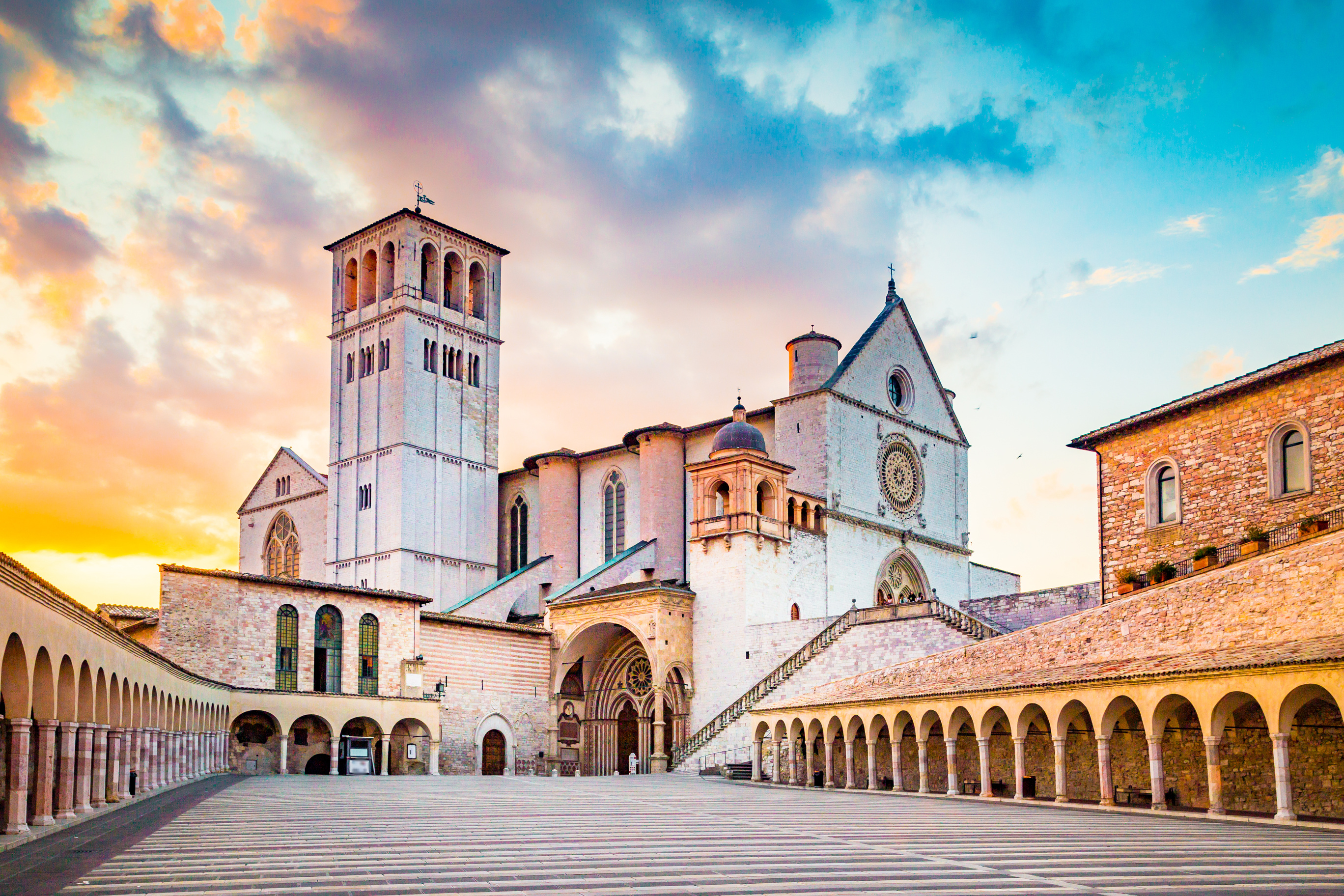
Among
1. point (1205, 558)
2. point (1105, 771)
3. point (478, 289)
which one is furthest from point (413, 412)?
point (1105, 771)

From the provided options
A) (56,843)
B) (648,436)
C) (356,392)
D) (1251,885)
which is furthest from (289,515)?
(1251,885)

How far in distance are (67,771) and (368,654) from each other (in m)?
27.5

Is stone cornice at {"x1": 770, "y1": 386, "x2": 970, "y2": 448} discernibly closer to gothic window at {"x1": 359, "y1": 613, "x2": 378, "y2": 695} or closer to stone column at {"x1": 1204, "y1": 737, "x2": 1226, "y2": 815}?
gothic window at {"x1": 359, "y1": 613, "x2": 378, "y2": 695}

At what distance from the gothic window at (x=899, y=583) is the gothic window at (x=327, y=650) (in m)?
21.6

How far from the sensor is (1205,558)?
28172 mm

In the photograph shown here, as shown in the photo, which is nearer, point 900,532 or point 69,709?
point 69,709

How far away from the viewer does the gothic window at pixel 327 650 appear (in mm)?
45906

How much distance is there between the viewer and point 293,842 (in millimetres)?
16391

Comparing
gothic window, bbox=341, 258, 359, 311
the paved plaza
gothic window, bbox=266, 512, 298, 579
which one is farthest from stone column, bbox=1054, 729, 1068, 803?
gothic window, bbox=266, 512, 298, 579

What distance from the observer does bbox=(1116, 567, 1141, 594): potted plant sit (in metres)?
31.1

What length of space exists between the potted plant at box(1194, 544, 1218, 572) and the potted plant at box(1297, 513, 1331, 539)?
7.58 ft

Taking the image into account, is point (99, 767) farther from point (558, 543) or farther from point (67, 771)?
point (558, 543)

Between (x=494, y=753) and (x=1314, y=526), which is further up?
(x=1314, y=526)

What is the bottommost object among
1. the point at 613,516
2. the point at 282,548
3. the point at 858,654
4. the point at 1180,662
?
the point at 858,654
